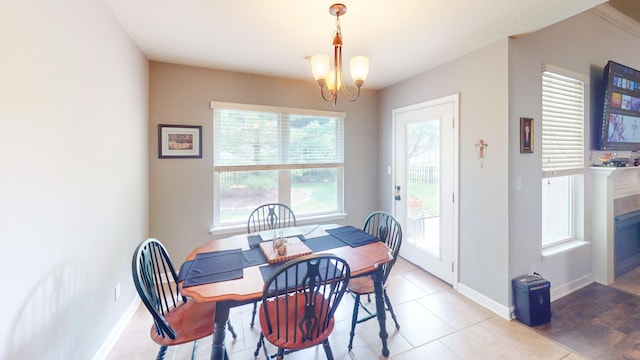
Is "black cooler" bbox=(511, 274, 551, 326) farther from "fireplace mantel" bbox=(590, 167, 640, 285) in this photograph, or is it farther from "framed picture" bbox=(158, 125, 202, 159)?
"framed picture" bbox=(158, 125, 202, 159)

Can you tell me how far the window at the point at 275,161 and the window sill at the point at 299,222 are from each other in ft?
0.09

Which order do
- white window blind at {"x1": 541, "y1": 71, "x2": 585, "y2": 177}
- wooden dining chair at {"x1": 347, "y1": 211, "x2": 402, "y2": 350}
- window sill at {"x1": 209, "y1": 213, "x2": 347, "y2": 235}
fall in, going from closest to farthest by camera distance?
wooden dining chair at {"x1": 347, "y1": 211, "x2": 402, "y2": 350} < white window blind at {"x1": 541, "y1": 71, "x2": 585, "y2": 177} < window sill at {"x1": 209, "y1": 213, "x2": 347, "y2": 235}

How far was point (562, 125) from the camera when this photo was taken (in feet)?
8.75

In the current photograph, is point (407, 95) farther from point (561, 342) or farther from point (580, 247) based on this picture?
point (561, 342)

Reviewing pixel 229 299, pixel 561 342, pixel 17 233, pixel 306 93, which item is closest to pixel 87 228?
pixel 17 233

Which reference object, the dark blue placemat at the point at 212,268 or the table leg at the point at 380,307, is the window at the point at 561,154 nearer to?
the table leg at the point at 380,307

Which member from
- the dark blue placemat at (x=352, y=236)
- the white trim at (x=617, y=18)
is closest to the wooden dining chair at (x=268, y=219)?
the dark blue placemat at (x=352, y=236)

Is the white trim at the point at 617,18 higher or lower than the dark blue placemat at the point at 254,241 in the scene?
higher

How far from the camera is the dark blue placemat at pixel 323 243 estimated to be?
78.3 inches

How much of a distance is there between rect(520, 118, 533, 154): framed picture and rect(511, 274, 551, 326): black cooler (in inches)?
46.4

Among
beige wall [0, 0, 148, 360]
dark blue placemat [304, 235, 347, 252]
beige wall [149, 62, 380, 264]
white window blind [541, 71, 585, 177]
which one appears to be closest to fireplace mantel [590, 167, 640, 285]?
white window blind [541, 71, 585, 177]

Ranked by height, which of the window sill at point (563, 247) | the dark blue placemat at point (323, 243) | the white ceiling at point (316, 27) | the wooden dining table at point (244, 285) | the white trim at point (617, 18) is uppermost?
the white trim at point (617, 18)

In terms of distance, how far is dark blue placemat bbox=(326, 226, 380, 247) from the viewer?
2066 mm

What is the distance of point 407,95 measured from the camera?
3418 millimetres
